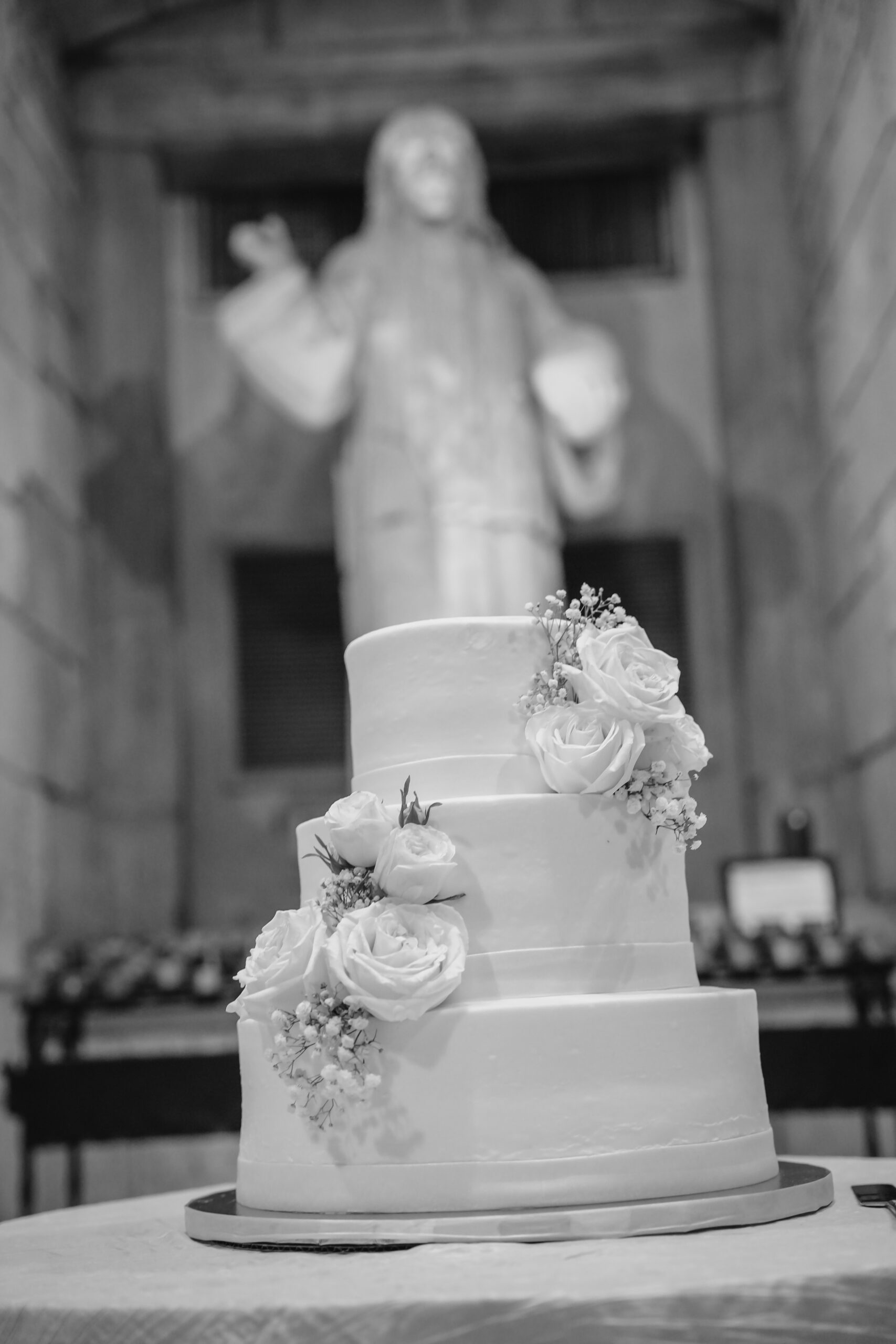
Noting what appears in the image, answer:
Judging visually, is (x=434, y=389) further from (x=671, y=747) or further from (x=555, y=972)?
(x=555, y=972)

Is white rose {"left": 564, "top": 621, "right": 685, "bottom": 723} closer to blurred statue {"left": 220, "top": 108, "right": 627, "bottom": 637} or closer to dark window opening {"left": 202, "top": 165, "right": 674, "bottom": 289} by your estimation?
blurred statue {"left": 220, "top": 108, "right": 627, "bottom": 637}

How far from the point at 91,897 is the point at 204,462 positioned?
87.5 inches

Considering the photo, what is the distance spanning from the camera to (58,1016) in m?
5.56

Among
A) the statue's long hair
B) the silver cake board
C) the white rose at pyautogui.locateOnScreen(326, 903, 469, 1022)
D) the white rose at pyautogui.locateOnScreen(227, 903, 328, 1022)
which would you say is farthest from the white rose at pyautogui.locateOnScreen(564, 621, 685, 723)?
the statue's long hair

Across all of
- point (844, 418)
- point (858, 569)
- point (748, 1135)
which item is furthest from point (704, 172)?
point (748, 1135)

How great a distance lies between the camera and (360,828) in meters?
2.56

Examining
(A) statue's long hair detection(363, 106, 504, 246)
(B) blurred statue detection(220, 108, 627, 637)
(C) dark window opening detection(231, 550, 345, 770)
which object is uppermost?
(A) statue's long hair detection(363, 106, 504, 246)

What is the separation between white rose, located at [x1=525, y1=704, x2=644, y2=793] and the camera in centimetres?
265

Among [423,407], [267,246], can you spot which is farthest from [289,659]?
[267,246]

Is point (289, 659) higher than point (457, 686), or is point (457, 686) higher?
point (289, 659)

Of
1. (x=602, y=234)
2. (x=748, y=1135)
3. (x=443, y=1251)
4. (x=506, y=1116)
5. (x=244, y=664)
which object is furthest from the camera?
(x=602, y=234)

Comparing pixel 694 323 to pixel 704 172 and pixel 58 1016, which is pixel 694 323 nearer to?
pixel 704 172

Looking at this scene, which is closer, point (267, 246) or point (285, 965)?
point (285, 965)

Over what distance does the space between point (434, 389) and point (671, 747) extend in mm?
3900
